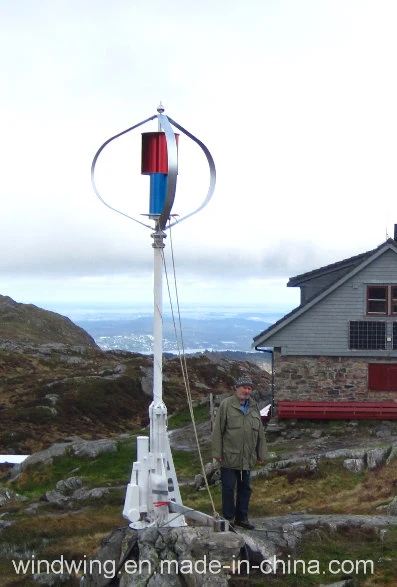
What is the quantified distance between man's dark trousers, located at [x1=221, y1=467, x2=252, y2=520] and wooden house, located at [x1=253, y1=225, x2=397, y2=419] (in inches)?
711

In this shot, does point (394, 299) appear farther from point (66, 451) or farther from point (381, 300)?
point (66, 451)

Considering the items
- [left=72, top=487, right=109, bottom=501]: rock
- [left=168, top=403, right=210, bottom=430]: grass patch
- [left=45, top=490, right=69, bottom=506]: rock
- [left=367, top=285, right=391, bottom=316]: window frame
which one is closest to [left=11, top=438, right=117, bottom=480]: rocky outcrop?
[left=45, top=490, right=69, bottom=506]: rock

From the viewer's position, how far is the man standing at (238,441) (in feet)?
35.3

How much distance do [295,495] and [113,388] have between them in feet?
87.3

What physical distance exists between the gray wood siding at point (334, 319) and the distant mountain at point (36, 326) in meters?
61.2

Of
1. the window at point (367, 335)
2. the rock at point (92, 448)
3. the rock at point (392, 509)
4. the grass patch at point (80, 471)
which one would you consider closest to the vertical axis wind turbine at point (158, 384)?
the rock at point (392, 509)

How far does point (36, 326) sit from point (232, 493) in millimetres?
93765

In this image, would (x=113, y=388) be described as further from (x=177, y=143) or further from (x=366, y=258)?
(x=177, y=143)

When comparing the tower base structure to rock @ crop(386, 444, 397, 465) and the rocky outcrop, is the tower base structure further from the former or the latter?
the rocky outcrop

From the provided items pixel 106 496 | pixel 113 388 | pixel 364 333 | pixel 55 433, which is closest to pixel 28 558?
pixel 106 496

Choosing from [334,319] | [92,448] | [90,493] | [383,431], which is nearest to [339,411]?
[383,431]

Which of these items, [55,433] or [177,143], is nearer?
[177,143]

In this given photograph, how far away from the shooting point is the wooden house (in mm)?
28984

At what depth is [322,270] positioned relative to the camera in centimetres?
3088
